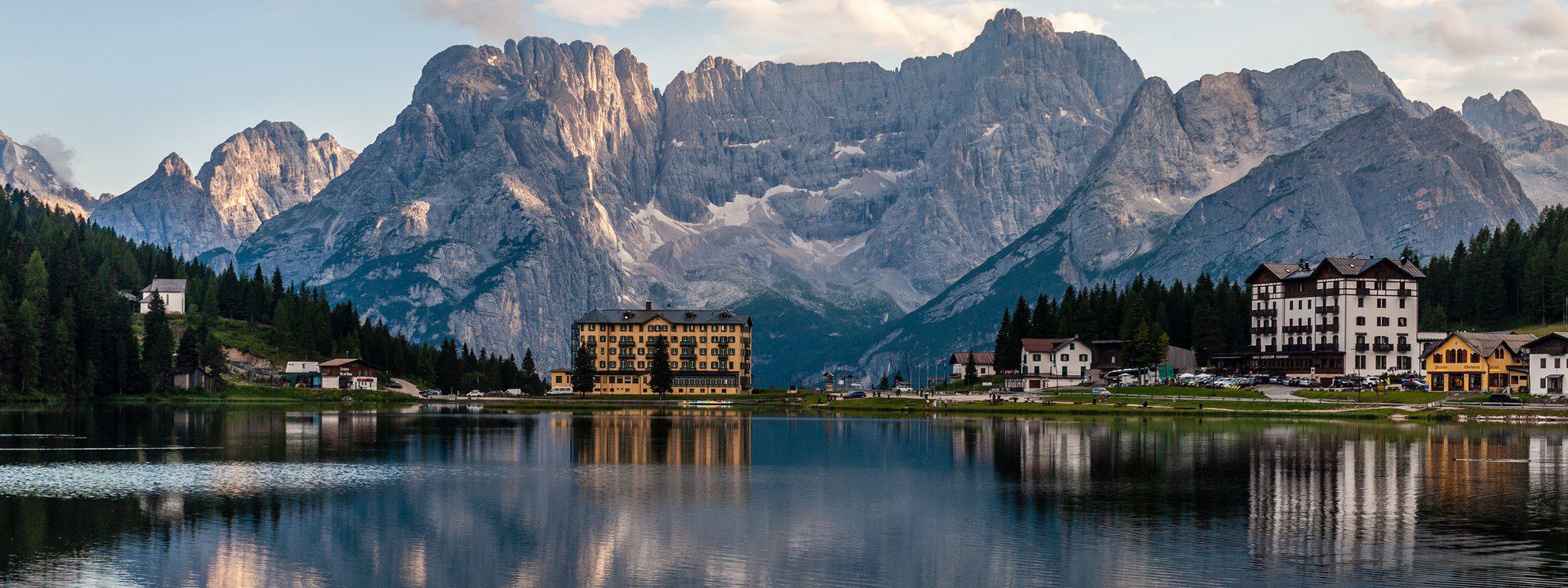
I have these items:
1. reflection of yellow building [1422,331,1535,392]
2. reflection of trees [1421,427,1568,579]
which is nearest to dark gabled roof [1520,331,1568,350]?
reflection of yellow building [1422,331,1535,392]

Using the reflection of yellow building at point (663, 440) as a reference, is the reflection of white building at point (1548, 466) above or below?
above

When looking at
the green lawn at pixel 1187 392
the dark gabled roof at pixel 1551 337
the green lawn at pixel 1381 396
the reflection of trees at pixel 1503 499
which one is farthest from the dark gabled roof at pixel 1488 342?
the reflection of trees at pixel 1503 499

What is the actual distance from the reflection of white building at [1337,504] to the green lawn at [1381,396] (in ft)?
173

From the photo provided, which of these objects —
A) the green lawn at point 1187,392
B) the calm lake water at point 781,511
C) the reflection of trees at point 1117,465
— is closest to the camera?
the calm lake water at point 781,511

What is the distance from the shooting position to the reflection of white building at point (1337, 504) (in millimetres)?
55094

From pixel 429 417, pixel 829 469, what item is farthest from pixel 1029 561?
pixel 429 417

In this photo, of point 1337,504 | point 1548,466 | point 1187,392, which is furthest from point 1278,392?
point 1337,504

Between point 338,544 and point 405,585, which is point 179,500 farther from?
point 405,585

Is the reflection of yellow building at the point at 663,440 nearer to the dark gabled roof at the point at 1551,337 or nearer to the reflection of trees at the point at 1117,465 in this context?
the reflection of trees at the point at 1117,465

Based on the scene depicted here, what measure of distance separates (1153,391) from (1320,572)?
128883 mm

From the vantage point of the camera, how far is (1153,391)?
17612 cm

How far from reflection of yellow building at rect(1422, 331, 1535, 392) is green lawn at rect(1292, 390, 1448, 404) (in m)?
7.39

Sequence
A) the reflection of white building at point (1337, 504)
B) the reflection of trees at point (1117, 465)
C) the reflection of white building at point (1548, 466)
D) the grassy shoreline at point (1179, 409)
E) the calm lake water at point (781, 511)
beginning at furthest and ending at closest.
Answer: the grassy shoreline at point (1179, 409), the reflection of white building at point (1548, 466), the reflection of trees at point (1117, 465), the reflection of white building at point (1337, 504), the calm lake water at point (781, 511)

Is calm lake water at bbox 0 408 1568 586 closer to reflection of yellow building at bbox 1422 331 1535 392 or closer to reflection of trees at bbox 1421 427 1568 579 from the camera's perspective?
reflection of trees at bbox 1421 427 1568 579
